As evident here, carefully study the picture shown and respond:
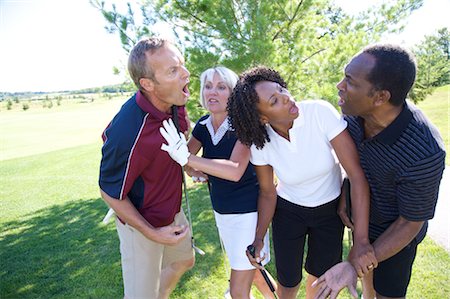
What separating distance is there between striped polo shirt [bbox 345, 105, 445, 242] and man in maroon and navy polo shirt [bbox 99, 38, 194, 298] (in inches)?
48.1

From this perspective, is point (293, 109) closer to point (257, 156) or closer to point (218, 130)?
point (257, 156)

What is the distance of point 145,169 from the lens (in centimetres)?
212

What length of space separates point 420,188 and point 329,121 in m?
0.58

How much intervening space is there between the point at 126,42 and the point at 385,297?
4.62 meters

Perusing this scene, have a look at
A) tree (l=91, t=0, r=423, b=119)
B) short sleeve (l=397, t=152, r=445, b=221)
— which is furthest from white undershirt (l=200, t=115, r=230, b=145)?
tree (l=91, t=0, r=423, b=119)

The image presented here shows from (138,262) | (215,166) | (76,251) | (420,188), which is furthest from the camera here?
(76,251)

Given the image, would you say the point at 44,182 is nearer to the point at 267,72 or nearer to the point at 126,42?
the point at 126,42

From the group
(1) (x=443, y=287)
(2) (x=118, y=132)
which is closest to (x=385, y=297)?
(1) (x=443, y=287)

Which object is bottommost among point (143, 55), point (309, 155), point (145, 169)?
point (145, 169)

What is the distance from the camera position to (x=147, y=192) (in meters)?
2.19

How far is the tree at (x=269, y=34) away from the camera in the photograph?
4.48 meters

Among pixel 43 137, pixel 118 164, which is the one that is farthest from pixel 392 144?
pixel 43 137

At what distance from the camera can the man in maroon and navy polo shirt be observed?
6.47 ft

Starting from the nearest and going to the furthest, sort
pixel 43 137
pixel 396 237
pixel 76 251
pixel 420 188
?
pixel 420 188, pixel 396 237, pixel 76 251, pixel 43 137
